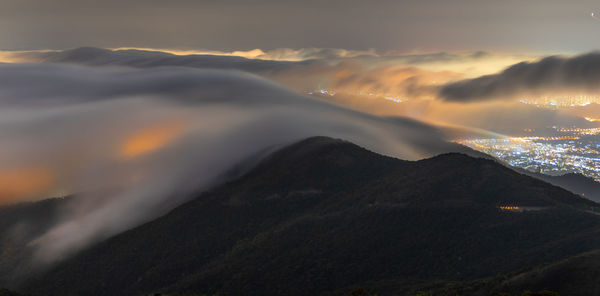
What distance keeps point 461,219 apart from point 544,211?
2153 cm

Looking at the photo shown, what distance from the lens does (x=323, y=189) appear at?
18062 centimetres

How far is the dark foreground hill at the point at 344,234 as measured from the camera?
116375mm

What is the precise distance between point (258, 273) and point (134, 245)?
215ft

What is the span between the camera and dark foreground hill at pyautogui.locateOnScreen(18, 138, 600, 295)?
11638 centimetres

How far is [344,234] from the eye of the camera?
136 meters

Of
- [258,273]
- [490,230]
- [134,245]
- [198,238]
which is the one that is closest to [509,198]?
[490,230]

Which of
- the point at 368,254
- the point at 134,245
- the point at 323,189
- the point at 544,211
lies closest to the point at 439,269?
the point at 368,254

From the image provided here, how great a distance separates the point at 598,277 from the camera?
251ft

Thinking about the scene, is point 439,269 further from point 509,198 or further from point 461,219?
point 509,198

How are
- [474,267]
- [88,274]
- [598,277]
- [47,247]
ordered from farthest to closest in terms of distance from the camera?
[47,247], [88,274], [474,267], [598,277]

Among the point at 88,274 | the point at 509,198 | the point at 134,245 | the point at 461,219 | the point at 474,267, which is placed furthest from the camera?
the point at 134,245

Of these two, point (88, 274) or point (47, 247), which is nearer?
point (88, 274)

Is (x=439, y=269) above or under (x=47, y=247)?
above

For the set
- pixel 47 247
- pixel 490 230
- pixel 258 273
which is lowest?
pixel 47 247
